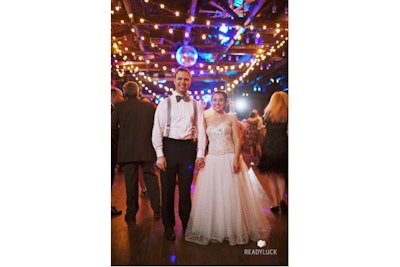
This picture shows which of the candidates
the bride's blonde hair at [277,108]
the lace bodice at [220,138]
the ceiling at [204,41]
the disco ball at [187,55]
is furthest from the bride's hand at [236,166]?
the disco ball at [187,55]

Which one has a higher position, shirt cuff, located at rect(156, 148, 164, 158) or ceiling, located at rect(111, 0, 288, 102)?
ceiling, located at rect(111, 0, 288, 102)

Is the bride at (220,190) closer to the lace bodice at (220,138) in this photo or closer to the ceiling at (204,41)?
the lace bodice at (220,138)

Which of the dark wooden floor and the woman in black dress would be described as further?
the woman in black dress

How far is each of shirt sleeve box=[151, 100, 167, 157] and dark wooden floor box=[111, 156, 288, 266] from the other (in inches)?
16.1

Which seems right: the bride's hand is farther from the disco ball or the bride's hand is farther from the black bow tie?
the disco ball

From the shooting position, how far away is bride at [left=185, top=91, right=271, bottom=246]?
2.64 meters

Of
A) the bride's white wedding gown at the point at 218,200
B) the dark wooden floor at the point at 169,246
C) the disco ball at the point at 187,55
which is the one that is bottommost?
the dark wooden floor at the point at 169,246

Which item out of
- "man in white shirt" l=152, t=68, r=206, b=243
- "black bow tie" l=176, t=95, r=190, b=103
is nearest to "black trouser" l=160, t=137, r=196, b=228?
"man in white shirt" l=152, t=68, r=206, b=243

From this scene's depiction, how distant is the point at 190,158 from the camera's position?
8.68 ft

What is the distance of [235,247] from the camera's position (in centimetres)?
265

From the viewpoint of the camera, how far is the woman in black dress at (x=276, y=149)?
2.71 meters
